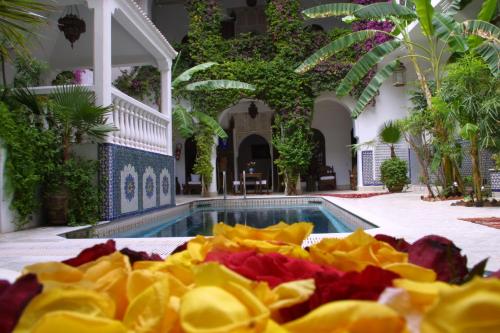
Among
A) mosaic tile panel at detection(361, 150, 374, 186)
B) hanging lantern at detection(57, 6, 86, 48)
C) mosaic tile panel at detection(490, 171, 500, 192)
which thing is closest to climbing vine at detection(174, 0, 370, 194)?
mosaic tile panel at detection(361, 150, 374, 186)

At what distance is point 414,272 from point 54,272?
0.48m

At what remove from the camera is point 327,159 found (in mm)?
17344

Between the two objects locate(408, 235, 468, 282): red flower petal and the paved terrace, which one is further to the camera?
the paved terrace

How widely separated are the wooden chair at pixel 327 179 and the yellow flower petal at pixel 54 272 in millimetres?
15594

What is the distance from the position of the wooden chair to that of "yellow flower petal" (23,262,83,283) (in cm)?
1559

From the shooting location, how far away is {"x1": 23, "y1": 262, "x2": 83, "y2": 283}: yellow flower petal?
0.56 meters

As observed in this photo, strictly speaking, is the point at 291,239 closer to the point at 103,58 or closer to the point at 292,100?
the point at 103,58

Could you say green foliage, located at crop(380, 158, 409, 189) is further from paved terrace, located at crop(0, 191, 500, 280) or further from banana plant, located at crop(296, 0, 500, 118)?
paved terrace, located at crop(0, 191, 500, 280)

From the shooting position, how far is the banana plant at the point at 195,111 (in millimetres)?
12341

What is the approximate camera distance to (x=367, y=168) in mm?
14883

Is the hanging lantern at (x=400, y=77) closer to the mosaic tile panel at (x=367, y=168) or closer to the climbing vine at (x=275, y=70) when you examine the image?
the climbing vine at (x=275, y=70)

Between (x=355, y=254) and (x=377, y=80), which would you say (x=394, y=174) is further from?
(x=355, y=254)

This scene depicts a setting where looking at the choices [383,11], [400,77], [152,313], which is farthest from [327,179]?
[152,313]

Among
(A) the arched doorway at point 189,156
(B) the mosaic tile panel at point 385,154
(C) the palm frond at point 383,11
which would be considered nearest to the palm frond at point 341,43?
(C) the palm frond at point 383,11
